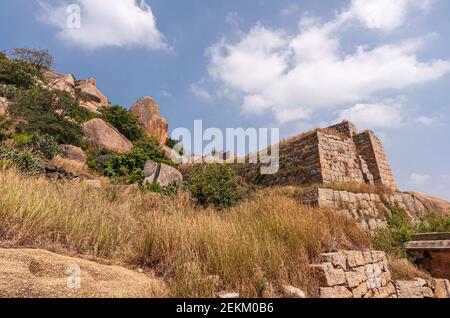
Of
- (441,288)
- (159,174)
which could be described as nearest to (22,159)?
(159,174)

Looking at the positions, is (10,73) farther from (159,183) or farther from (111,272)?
(111,272)

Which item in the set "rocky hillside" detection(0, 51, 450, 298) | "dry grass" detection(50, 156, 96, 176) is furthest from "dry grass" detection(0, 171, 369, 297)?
"dry grass" detection(50, 156, 96, 176)

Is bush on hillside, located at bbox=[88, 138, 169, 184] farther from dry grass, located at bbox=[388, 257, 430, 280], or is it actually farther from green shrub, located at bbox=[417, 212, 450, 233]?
green shrub, located at bbox=[417, 212, 450, 233]

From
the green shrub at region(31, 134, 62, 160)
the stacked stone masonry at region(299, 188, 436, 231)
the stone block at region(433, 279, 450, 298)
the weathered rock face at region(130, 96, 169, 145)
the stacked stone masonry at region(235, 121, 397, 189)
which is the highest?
the weathered rock face at region(130, 96, 169, 145)

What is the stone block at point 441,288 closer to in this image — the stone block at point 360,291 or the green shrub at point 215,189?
the stone block at point 360,291

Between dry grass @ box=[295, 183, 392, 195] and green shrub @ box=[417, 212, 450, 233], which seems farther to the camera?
dry grass @ box=[295, 183, 392, 195]

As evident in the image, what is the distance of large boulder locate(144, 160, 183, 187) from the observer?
15.1 metres

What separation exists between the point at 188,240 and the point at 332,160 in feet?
34.3

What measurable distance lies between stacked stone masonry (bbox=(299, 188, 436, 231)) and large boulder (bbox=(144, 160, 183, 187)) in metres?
7.59

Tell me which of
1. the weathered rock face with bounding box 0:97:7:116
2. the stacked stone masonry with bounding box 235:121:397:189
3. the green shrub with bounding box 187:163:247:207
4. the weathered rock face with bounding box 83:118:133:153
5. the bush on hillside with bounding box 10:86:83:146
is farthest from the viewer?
the weathered rock face with bounding box 83:118:133:153

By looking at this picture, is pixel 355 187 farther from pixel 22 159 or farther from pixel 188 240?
pixel 22 159

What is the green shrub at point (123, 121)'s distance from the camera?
25.8 m

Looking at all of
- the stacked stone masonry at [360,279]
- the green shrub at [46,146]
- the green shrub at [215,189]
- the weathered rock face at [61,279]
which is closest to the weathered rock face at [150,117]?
the green shrub at [46,146]

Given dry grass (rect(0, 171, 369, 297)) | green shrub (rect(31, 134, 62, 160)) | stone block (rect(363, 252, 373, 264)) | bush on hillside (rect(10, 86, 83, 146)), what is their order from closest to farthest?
dry grass (rect(0, 171, 369, 297)), stone block (rect(363, 252, 373, 264)), green shrub (rect(31, 134, 62, 160)), bush on hillside (rect(10, 86, 83, 146))
